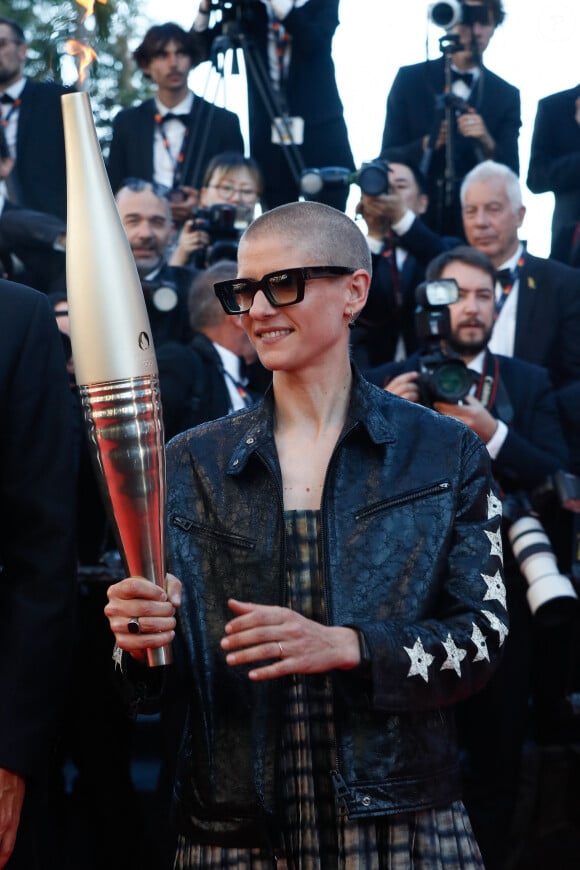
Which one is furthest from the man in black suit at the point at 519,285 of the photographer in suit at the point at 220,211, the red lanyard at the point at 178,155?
the red lanyard at the point at 178,155

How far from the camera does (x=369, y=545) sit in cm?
218

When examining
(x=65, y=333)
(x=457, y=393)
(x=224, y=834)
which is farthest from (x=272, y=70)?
(x=224, y=834)

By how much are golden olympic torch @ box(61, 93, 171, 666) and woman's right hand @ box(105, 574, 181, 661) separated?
28mm

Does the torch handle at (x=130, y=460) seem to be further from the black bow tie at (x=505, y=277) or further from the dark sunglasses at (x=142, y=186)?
the dark sunglasses at (x=142, y=186)

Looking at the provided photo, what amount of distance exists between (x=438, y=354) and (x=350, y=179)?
5.31ft

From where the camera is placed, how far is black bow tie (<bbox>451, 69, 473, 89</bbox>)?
5.97 m

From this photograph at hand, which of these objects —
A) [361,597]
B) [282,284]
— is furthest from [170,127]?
[361,597]

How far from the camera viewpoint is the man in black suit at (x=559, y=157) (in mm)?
5793

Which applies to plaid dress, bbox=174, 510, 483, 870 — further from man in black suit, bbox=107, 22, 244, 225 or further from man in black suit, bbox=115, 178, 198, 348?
man in black suit, bbox=107, 22, 244, 225

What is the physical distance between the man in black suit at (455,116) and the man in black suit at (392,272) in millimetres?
366

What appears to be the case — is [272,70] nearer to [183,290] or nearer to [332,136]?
[332,136]

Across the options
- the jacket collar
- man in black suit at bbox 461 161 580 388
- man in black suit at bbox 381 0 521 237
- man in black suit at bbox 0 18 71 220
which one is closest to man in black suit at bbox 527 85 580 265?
man in black suit at bbox 381 0 521 237

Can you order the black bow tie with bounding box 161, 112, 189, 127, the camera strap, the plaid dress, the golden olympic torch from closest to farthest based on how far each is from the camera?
the golden olympic torch
the plaid dress
the camera strap
the black bow tie with bounding box 161, 112, 189, 127

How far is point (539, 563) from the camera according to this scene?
411 centimetres
